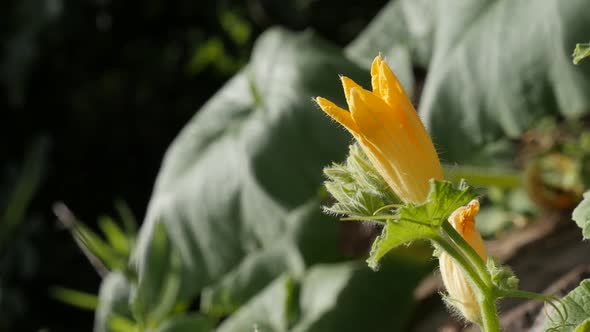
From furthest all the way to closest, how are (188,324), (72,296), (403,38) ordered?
(72,296)
(403,38)
(188,324)

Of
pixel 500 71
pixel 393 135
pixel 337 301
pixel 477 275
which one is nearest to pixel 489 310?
pixel 477 275

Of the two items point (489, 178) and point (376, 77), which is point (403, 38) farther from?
point (376, 77)

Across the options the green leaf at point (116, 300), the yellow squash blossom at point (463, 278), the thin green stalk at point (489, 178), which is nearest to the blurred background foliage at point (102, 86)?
the green leaf at point (116, 300)

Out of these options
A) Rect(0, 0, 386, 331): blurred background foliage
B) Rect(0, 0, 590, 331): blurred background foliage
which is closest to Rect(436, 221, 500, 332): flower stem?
Rect(0, 0, 590, 331): blurred background foliage

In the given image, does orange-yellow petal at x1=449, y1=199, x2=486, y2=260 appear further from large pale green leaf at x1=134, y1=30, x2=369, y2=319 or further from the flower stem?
large pale green leaf at x1=134, y1=30, x2=369, y2=319

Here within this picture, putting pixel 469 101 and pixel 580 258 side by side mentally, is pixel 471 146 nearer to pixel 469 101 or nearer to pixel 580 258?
pixel 469 101

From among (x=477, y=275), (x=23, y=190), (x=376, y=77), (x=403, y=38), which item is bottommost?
(x=23, y=190)
